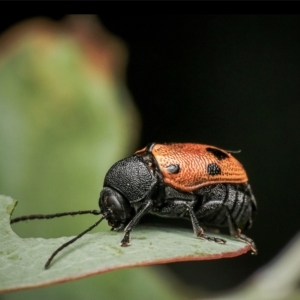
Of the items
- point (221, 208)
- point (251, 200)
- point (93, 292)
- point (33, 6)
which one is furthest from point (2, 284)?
point (33, 6)

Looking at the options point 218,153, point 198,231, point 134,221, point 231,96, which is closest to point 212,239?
point 198,231

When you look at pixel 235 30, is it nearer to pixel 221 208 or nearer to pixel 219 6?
pixel 219 6

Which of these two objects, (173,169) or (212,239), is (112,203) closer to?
(173,169)

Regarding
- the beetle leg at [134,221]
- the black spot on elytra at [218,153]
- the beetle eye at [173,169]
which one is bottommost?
the beetle leg at [134,221]

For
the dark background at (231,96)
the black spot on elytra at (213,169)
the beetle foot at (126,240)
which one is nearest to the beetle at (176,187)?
the black spot on elytra at (213,169)

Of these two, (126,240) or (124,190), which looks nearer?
(126,240)

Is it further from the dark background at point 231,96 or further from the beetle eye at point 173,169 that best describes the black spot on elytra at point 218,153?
the dark background at point 231,96
